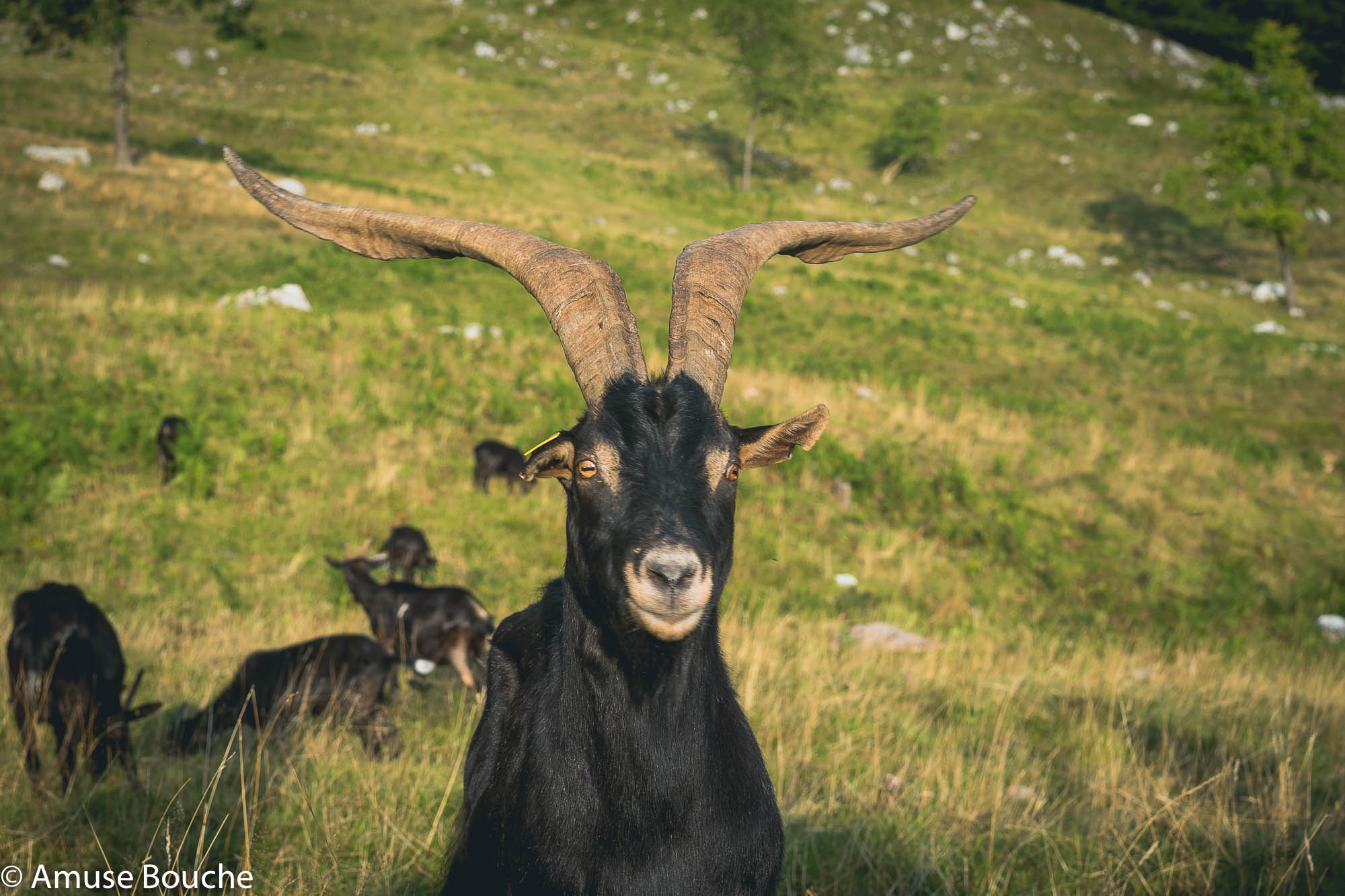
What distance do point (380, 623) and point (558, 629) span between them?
4671 mm

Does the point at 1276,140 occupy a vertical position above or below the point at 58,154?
above

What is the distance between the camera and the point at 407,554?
9.27 m

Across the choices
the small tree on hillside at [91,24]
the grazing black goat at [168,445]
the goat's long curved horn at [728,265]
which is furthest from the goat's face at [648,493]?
the small tree on hillside at [91,24]

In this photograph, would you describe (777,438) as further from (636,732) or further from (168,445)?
(168,445)

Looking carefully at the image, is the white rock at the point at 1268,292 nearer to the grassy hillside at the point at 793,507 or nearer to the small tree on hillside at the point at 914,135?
the grassy hillside at the point at 793,507

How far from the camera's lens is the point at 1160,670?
29.1 feet

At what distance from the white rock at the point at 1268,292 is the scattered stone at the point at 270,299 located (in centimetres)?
3416

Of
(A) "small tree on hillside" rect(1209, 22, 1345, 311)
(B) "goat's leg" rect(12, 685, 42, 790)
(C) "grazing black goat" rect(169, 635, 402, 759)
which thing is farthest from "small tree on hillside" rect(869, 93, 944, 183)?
(B) "goat's leg" rect(12, 685, 42, 790)

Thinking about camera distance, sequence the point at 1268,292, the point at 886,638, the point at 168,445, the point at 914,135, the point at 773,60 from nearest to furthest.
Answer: the point at 886,638 → the point at 168,445 → the point at 1268,292 → the point at 914,135 → the point at 773,60

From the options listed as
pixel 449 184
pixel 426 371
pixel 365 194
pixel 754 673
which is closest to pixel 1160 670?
pixel 754 673

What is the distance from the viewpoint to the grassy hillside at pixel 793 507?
15.2 ft

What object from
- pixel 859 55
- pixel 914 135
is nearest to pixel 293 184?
pixel 914 135

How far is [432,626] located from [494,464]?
14.7 ft

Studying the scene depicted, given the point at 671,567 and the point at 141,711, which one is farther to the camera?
the point at 141,711
